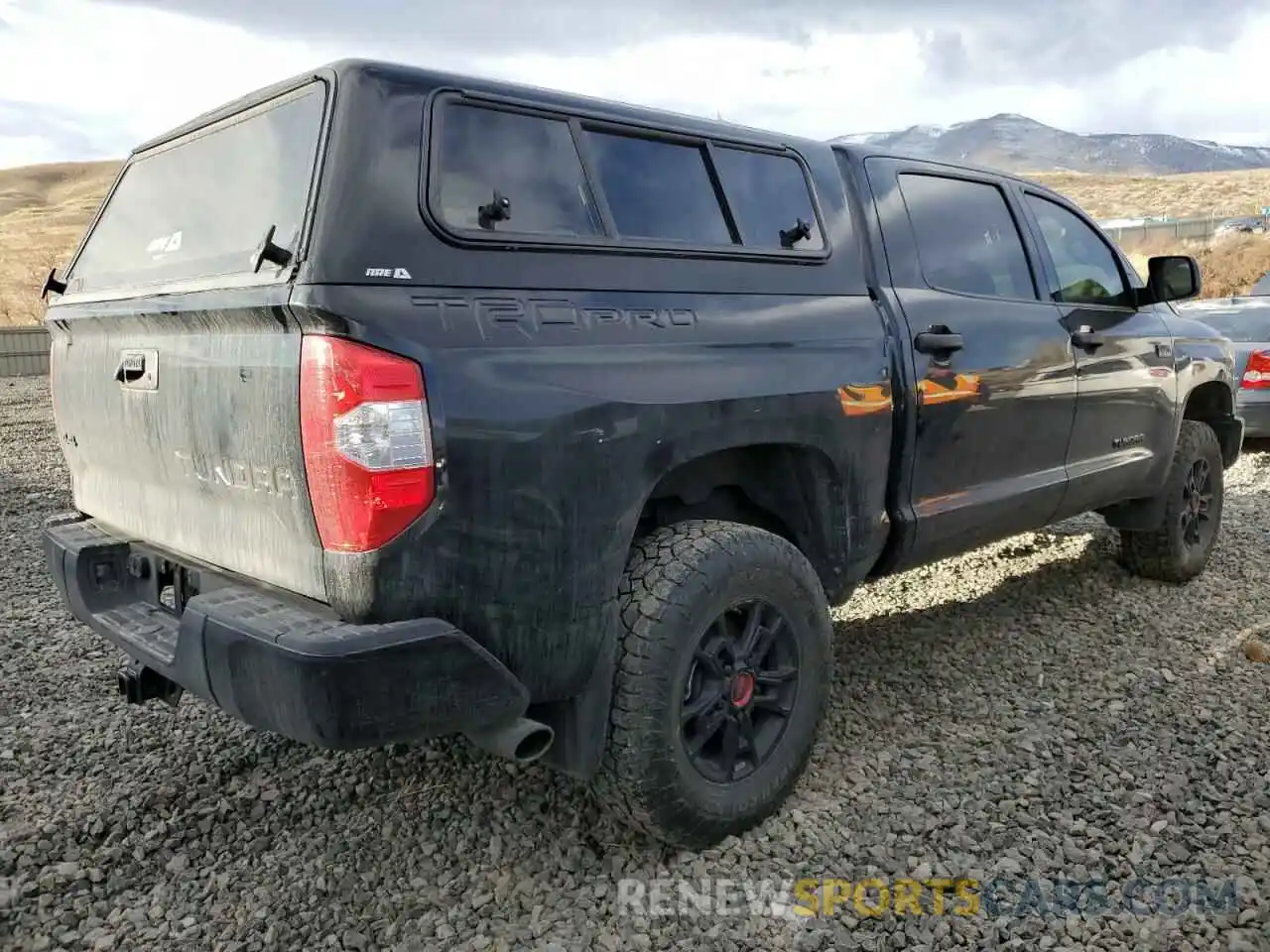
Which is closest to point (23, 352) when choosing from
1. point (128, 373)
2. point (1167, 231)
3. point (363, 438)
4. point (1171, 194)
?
point (128, 373)

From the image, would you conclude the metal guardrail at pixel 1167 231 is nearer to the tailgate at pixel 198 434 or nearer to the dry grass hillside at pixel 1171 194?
the dry grass hillside at pixel 1171 194

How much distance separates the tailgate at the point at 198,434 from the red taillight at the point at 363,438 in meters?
0.06

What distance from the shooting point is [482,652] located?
2129mm

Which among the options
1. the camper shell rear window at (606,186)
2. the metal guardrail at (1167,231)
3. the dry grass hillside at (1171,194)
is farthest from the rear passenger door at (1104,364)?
the dry grass hillside at (1171,194)

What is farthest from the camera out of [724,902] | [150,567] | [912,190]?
[912,190]

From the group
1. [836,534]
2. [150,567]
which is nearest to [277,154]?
[150,567]

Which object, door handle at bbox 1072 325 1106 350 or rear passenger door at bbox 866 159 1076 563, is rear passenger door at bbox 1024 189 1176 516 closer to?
door handle at bbox 1072 325 1106 350

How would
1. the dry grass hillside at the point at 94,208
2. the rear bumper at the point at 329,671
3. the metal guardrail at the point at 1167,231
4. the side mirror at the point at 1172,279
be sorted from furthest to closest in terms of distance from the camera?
the metal guardrail at the point at 1167,231 < the dry grass hillside at the point at 94,208 < the side mirror at the point at 1172,279 < the rear bumper at the point at 329,671

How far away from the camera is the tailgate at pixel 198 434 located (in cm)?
211

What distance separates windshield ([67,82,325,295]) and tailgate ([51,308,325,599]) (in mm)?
162

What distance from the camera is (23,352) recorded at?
14992mm

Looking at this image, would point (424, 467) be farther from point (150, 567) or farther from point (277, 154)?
point (150, 567)

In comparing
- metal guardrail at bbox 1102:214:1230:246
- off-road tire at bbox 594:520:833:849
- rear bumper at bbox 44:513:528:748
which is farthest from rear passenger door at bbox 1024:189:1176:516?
metal guardrail at bbox 1102:214:1230:246

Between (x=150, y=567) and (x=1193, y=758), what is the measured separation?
3.21 metres
